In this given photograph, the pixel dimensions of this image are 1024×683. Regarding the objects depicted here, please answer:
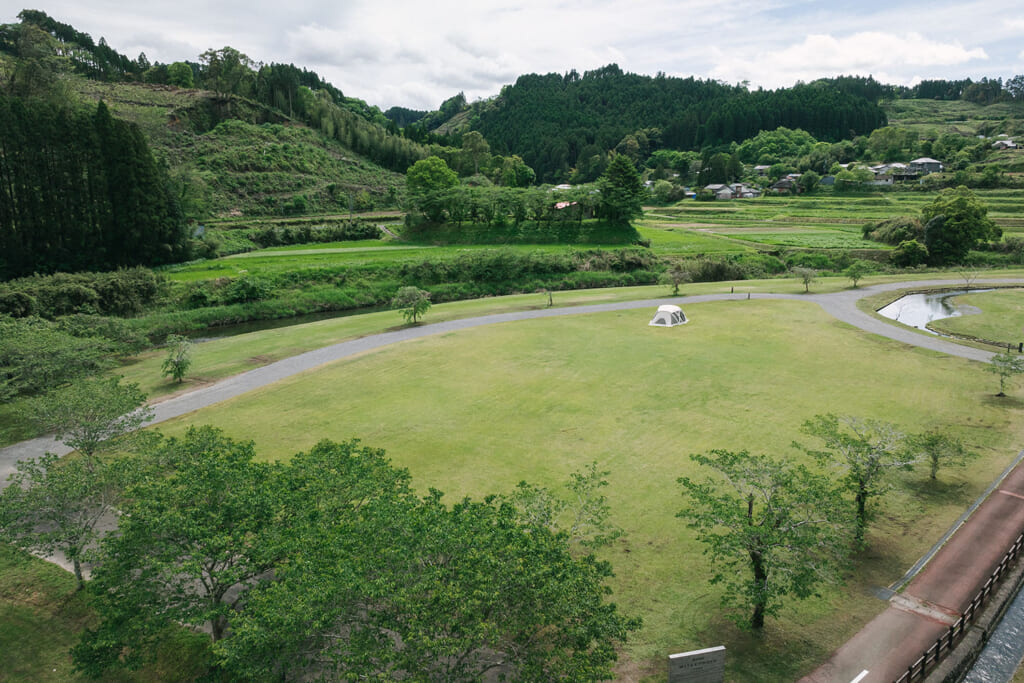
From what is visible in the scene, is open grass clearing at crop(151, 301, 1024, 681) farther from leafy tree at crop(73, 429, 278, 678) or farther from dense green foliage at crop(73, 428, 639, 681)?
leafy tree at crop(73, 429, 278, 678)

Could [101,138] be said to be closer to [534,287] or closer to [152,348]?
[152,348]

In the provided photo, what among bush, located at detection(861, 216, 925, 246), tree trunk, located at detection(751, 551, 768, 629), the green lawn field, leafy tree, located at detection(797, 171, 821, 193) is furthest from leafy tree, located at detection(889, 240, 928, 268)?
tree trunk, located at detection(751, 551, 768, 629)

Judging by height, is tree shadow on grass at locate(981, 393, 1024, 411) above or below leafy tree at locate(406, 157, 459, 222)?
below

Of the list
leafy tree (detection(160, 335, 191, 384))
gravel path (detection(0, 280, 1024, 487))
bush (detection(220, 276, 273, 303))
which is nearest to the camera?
gravel path (detection(0, 280, 1024, 487))

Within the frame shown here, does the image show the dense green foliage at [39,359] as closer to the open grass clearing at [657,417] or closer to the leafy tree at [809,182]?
the open grass clearing at [657,417]

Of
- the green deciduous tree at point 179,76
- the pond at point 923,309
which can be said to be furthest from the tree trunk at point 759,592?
the green deciduous tree at point 179,76

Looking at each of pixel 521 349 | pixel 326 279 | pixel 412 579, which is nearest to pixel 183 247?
pixel 326 279
